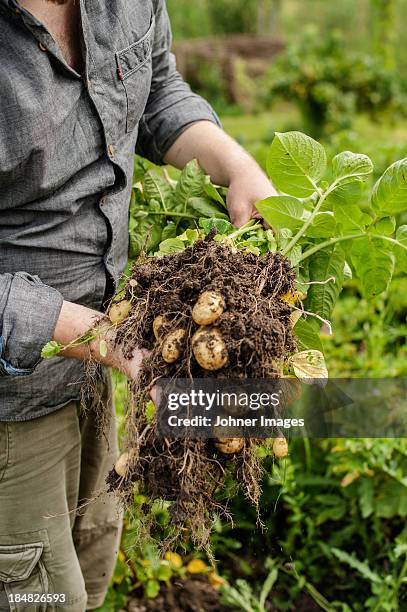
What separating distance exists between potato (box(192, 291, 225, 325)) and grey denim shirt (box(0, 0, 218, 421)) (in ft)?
0.93

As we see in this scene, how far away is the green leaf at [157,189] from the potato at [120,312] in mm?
559

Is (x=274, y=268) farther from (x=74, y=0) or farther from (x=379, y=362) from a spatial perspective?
(x=379, y=362)

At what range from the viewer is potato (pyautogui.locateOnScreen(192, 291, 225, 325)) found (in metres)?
1.23

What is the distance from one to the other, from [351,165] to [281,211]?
168 mm

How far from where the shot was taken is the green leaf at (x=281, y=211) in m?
1.52

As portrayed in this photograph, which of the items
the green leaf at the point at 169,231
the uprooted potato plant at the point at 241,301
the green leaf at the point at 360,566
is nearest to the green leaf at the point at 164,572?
the green leaf at the point at 360,566

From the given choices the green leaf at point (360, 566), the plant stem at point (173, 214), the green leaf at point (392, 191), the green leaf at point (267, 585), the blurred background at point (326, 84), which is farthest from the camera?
the blurred background at point (326, 84)

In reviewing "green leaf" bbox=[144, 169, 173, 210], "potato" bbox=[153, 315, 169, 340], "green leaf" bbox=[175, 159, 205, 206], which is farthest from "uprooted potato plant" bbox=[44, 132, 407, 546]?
"green leaf" bbox=[144, 169, 173, 210]

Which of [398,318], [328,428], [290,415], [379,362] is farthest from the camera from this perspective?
[398,318]

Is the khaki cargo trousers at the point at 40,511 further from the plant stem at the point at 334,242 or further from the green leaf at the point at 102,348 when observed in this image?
the plant stem at the point at 334,242

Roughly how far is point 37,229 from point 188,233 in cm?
30

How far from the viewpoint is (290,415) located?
143 centimetres

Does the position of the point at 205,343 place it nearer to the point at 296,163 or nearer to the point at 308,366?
the point at 308,366

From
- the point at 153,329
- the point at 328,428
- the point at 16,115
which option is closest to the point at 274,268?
the point at 153,329
